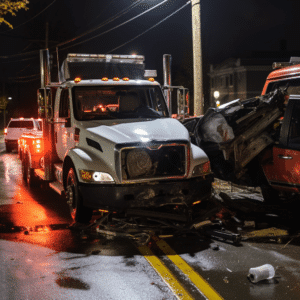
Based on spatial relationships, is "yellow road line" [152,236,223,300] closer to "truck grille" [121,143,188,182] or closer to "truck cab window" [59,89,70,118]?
"truck grille" [121,143,188,182]

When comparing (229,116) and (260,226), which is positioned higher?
(229,116)

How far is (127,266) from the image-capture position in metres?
5.58

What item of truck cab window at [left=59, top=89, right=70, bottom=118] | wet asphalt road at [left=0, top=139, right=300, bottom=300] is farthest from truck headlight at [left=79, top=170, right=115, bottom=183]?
truck cab window at [left=59, top=89, right=70, bottom=118]

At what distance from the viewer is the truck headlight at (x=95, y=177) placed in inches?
275

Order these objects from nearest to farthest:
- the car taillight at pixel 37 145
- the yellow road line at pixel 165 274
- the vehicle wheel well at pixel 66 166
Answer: the yellow road line at pixel 165 274 < the vehicle wheel well at pixel 66 166 < the car taillight at pixel 37 145

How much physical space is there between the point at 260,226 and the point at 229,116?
195 centimetres

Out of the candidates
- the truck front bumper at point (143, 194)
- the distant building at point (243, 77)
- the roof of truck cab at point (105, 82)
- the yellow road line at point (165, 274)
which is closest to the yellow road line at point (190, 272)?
the yellow road line at point (165, 274)

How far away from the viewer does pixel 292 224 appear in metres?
7.51

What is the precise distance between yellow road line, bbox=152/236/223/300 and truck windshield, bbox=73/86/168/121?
8.39ft

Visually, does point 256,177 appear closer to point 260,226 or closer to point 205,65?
point 260,226

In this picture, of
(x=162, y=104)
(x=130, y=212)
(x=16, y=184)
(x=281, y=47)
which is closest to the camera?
(x=130, y=212)

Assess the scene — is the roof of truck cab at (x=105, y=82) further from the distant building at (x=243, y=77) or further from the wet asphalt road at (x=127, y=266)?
the distant building at (x=243, y=77)

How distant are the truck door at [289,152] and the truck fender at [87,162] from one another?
8.73 feet

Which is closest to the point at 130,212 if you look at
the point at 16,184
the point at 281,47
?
the point at 16,184
